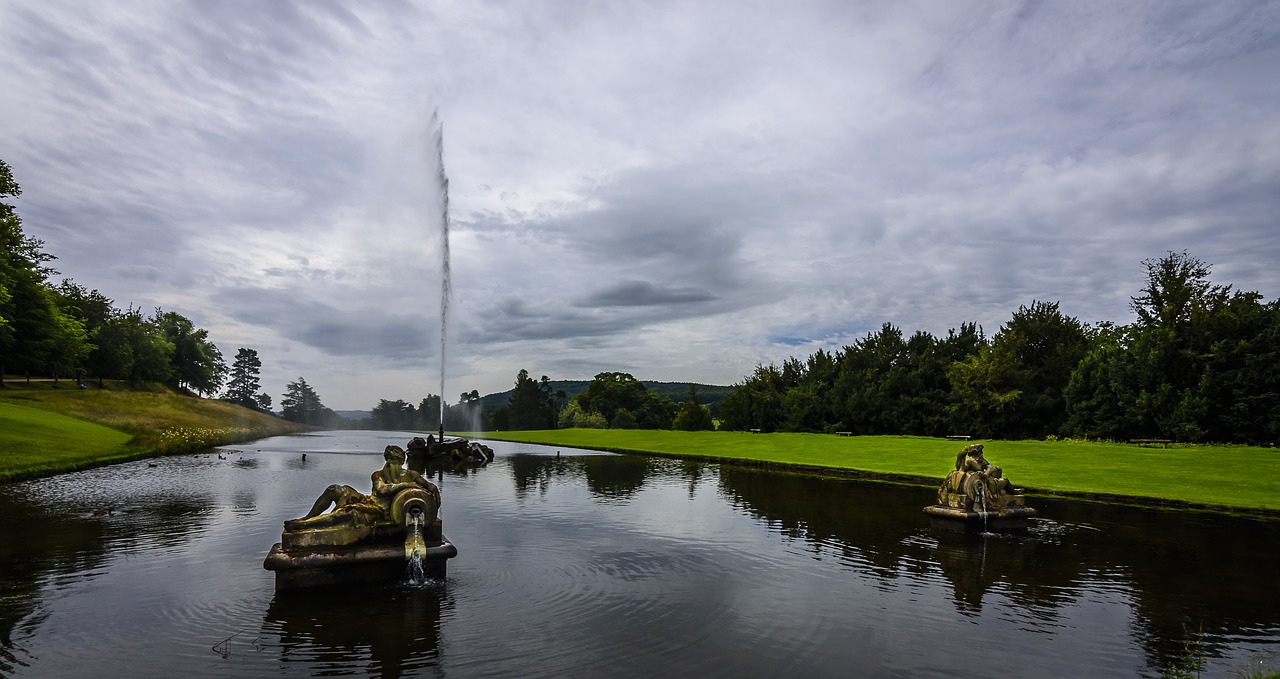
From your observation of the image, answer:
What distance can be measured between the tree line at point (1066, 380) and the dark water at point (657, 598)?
22858 millimetres

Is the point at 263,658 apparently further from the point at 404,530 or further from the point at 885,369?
the point at 885,369

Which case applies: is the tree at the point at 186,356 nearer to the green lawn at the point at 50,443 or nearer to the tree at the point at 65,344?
the tree at the point at 65,344

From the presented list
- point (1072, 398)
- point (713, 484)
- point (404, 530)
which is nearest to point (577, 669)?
point (404, 530)

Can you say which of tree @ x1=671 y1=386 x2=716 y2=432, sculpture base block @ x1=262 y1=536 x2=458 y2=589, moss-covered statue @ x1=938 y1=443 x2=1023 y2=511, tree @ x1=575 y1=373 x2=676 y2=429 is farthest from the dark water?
tree @ x1=575 y1=373 x2=676 y2=429

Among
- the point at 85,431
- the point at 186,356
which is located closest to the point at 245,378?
the point at 186,356

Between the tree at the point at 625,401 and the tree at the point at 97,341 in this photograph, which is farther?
the tree at the point at 625,401

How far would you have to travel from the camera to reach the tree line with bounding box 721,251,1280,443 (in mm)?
37156

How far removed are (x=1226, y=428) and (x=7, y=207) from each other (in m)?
71.2

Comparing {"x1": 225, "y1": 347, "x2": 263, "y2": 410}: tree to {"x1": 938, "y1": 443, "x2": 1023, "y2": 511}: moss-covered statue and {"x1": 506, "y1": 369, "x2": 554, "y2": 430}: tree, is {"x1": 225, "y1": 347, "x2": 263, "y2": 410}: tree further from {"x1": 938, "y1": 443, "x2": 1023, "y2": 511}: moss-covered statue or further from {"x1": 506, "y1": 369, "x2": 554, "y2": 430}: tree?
{"x1": 938, "y1": 443, "x2": 1023, "y2": 511}: moss-covered statue

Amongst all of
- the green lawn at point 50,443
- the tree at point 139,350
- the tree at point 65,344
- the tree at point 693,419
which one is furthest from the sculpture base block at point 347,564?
the tree at point 139,350

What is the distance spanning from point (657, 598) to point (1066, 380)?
54608mm

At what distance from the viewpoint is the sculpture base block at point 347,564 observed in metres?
10.7

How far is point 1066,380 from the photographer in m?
53.1

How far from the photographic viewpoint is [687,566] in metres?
13.6
